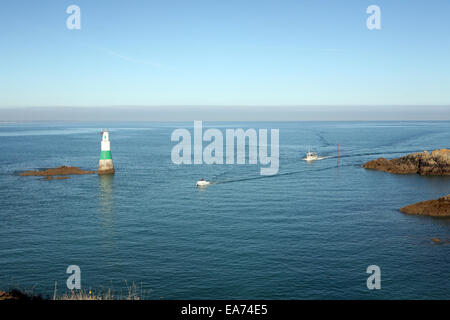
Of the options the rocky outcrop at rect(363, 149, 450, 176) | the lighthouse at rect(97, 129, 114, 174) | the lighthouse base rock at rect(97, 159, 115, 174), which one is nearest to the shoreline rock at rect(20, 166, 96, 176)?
the lighthouse base rock at rect(97, 159, 115, 174)

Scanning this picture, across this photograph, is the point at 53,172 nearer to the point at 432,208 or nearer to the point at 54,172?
the point at 54,172

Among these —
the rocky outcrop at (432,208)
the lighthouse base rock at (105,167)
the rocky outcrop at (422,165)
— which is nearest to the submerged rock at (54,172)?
the lighthouse base rock at (105,167)

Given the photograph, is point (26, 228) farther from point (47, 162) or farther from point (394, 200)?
point (47, 162)

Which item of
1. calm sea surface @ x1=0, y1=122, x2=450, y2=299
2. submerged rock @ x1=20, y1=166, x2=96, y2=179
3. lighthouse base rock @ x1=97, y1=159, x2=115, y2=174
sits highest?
lighthouse base rock @ x1=97, y1=159, x2=115, y2=174

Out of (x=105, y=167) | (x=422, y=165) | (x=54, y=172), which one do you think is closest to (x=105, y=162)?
(x=105, y=167)

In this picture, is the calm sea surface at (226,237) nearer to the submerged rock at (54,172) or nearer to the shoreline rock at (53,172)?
the shoreline rock at (53,172)

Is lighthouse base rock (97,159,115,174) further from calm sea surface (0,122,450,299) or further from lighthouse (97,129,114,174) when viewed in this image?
calm sea surface (0,122,450,299)
